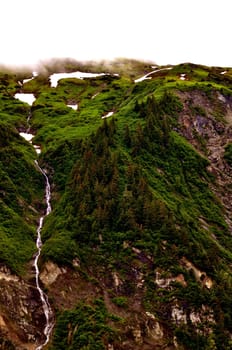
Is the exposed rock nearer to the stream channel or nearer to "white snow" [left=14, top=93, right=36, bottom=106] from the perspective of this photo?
the stream channel

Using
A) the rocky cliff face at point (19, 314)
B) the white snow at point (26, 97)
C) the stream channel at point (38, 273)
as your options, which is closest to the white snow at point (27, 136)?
the stream channel at point (38, 273)

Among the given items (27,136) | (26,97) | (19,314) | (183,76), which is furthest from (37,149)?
(183,76)

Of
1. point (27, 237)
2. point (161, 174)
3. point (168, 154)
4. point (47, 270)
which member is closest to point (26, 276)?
point (47, 270)

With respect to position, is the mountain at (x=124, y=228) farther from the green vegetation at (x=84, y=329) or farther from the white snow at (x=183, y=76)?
the white snow at (x=183, y=76)

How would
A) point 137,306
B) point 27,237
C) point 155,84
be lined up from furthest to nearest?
point 155,84
point 27,237
point 137,306

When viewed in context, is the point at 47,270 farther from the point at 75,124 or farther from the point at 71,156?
the point at 75,124

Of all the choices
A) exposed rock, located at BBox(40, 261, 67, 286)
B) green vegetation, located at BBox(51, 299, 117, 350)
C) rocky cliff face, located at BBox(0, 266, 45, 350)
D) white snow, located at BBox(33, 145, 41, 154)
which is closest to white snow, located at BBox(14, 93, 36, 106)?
white snow, located at BBox(33, 145, 41, 154)

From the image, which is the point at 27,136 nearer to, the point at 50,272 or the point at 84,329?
the point at 50,272
